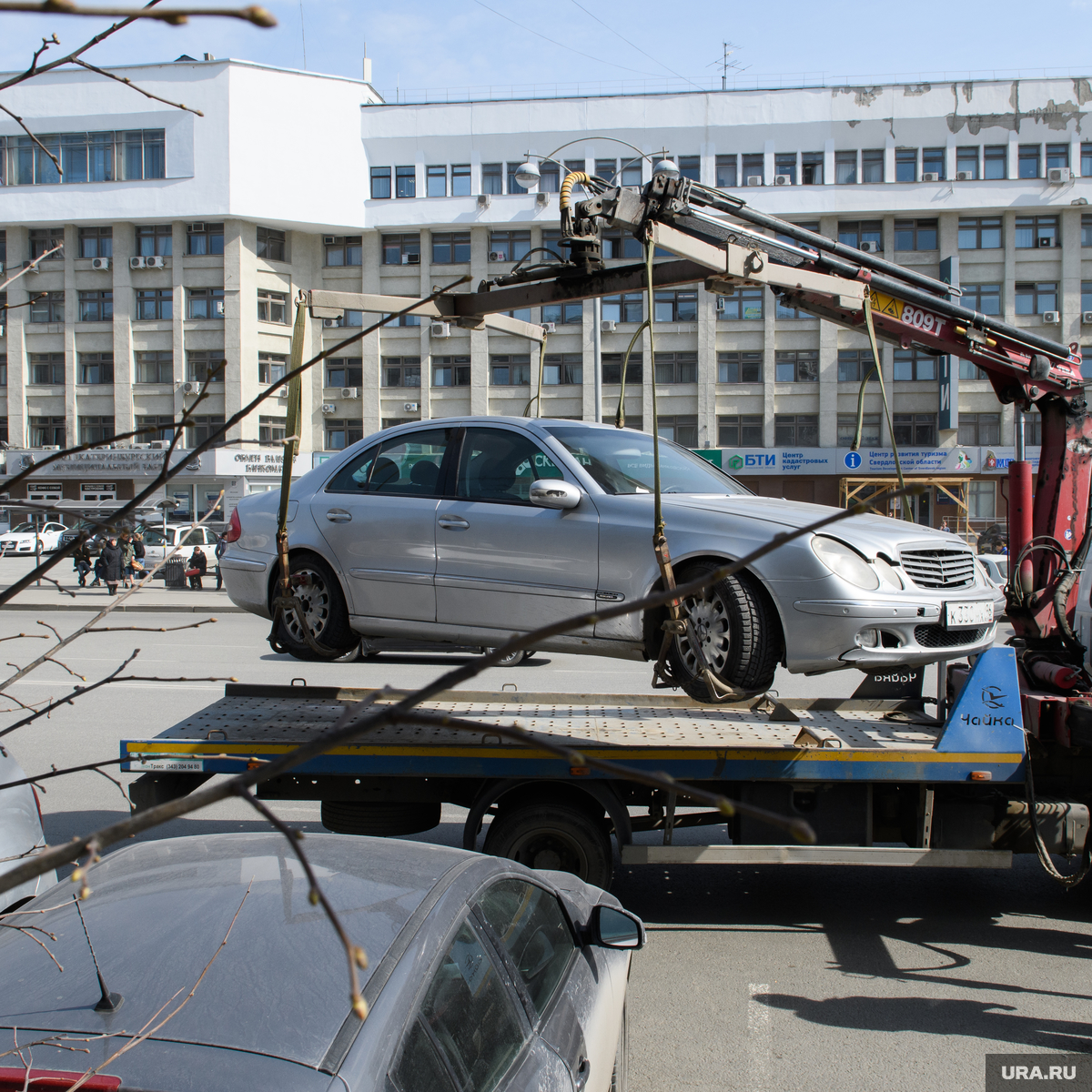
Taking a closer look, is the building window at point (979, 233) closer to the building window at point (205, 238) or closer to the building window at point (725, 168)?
the building window at point (725, 168)

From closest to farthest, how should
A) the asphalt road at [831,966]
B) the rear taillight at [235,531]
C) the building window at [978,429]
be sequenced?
the asphalt road at [831,966]
the rear taillight at [235,531]
the building window at [978,429]

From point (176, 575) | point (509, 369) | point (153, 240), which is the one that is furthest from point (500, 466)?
point (153, 240)

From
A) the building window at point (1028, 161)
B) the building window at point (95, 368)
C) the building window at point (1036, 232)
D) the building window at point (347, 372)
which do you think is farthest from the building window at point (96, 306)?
the building window at point (1028, 161)

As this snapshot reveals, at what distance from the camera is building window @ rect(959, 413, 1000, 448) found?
131 ft

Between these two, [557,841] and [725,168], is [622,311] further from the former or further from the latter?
[557,841]

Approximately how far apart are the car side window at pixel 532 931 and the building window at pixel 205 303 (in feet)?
143

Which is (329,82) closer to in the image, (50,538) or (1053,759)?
(50,538)

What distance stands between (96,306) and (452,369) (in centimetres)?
1560

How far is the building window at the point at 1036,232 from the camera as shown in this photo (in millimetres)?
40219

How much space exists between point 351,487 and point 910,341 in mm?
3635

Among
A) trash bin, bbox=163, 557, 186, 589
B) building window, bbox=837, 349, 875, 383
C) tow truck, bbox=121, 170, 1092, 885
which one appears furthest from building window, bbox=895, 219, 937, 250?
tow truck, bbox=121, 170, 1092, 885

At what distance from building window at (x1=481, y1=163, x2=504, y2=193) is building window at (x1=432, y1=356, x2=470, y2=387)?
7007 mm

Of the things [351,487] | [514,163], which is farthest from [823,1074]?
[514,163]

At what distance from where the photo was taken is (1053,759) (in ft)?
17.8
